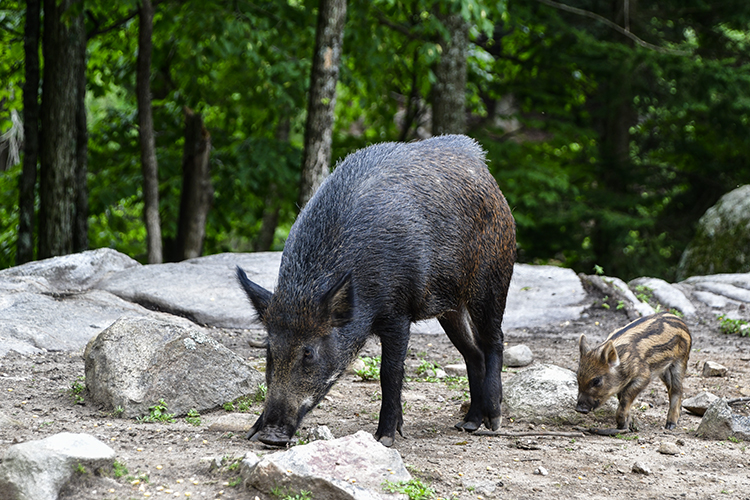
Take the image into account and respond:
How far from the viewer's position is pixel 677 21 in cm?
1479

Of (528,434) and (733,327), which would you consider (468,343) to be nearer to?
(528,434)

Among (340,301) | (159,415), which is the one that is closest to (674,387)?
(340,301)

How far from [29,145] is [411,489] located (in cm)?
844

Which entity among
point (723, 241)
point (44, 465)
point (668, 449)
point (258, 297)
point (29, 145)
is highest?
point (29, 145)

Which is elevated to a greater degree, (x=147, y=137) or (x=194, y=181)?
(x=147, y=137)

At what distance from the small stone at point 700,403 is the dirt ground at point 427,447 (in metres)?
0.08

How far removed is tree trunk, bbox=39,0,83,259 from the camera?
9.38m

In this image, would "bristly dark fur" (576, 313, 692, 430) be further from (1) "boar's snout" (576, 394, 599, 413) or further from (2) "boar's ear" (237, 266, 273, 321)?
(2) "boar's ear" (237, 266, 273, 321)

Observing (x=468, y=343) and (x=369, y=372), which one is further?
(x=369, y=372)

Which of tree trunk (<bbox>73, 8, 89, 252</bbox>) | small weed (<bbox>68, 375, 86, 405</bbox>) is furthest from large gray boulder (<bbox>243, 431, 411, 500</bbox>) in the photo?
tree trunk (<bbox>73, 8, 89, 252</bbox>)

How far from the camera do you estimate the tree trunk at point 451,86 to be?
12.6 meters

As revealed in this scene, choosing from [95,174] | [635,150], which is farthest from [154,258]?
[635,150]

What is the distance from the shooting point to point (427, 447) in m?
4.63

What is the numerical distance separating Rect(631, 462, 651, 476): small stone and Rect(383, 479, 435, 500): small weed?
1337 mm
